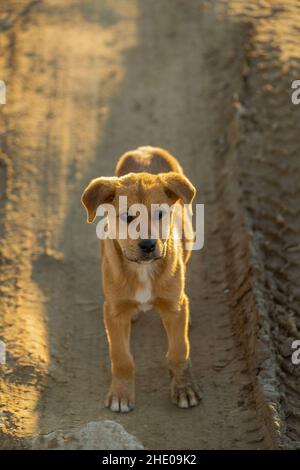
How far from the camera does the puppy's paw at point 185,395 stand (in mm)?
9164

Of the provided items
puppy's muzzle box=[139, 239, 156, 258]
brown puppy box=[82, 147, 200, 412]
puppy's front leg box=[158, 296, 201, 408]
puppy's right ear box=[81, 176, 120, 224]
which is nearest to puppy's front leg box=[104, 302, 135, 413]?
brown puppy box=[82, 147, 200, 412]

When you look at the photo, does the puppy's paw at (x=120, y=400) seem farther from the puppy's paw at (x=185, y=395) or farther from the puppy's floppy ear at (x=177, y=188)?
the puppy's floppy ear at (x=177, y=188)

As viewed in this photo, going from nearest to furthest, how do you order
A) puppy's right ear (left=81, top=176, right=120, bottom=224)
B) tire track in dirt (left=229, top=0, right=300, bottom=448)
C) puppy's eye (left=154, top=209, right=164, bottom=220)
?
puppy's eye (left=154, top=209, right=164, bottom=220) → puppy's right ear (left=81, top=176, right=120, bottom=224) → tire track in dirt (left=229, top=0, right=300, bottom=448)

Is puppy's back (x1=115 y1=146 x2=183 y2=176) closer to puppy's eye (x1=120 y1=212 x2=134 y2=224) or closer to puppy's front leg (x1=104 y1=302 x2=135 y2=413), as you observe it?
puppy's eye (x1=120 y1=212 x2=134 y2=224)

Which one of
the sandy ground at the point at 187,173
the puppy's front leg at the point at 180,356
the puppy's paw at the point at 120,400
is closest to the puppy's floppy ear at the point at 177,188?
the puppy's front leg at the point at 180,356

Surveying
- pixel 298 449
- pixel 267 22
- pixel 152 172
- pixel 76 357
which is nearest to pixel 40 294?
pixel 76 357

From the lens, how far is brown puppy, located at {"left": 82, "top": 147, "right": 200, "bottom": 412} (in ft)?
27.9

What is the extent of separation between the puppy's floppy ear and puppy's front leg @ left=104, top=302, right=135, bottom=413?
115 centimetres

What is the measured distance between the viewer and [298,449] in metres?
8.09

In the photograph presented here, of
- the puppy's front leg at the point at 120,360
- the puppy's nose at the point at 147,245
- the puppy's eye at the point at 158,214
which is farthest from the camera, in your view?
the puppy's front leg at the point at 120,360

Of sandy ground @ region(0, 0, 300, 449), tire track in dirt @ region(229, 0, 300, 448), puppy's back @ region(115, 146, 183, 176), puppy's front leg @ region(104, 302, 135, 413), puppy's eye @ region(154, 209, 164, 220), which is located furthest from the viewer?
puppy's back @ region(115, 146, 183, 176)

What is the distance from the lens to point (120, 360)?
356 inches

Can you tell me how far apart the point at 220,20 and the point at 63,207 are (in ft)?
15.6

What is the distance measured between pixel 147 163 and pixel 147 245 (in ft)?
6.19
